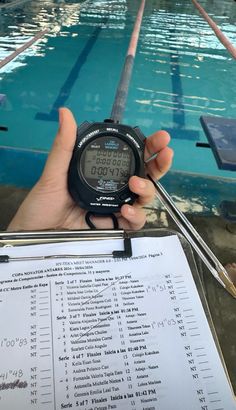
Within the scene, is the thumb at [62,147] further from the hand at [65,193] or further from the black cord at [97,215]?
the black cord at [97,215]

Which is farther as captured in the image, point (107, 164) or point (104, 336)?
point (107, 164)

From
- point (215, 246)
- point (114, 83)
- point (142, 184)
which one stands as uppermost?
point (114, 83)

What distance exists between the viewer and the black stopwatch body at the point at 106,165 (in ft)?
2.64

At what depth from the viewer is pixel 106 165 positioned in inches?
32.4

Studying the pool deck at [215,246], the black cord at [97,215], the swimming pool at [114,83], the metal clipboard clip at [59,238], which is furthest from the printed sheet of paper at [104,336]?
the swimming pool at [114,83]

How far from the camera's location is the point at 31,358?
0.55 m

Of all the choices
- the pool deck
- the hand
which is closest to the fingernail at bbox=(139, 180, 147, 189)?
the hand

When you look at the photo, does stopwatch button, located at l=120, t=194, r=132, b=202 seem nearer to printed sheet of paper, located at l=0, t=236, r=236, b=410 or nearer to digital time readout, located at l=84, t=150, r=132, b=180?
digital time readout, located at l=84, t=150, r=132, b=180

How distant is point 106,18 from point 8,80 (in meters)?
2.61

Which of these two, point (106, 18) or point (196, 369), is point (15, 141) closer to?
point (196, 369)

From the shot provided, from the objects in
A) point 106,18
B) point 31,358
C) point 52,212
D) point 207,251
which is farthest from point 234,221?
point 106,18

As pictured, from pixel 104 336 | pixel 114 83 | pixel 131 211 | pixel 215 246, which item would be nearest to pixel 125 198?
pixel 131 211

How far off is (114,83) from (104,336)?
9.62ft

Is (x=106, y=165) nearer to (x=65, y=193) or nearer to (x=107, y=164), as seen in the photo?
(x=107, y=164)
